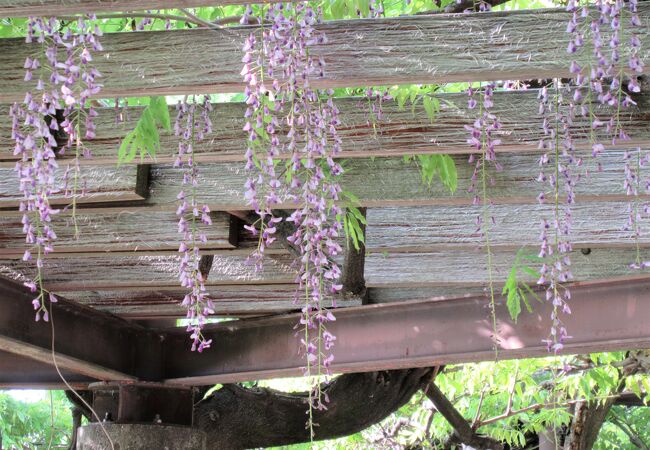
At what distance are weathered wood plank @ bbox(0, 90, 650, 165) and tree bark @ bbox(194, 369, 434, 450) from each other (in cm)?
168

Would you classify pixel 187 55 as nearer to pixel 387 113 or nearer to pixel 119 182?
pixel 387 113

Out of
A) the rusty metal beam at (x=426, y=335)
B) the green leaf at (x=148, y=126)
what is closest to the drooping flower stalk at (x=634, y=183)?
the rusty metal beam at (x=426, y=335)

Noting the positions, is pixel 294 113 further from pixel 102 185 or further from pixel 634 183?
pixel 634 183

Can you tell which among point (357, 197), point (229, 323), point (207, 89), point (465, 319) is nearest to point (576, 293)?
point (465, 319)

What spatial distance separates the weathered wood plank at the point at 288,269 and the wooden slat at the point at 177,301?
0.22 metres

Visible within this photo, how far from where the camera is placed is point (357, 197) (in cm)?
301

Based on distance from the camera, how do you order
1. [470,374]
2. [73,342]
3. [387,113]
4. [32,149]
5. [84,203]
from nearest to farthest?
[32,149], [387,113], [84,203], [73,342], [470,374]

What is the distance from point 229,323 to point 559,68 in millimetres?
2235

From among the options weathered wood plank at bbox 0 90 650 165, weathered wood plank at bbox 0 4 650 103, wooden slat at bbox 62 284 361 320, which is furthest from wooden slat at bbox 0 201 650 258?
weathered wood plank at bbox 0 4 650 103

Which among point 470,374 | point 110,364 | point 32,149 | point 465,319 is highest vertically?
Result: point 32,149

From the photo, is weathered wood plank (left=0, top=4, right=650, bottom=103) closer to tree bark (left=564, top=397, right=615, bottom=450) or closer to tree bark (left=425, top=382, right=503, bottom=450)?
tree bark (left=425, top=382, right=503, bottom=450)

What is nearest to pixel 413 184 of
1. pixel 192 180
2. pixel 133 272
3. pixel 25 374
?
pixel 192 180

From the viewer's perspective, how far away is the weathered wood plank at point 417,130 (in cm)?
265

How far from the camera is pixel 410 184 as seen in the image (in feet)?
9.96
